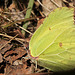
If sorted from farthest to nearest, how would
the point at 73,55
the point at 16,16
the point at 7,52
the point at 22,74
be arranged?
the point at 16,16 → the point at 7,52 → the point at 22,74 → the point at 73,55

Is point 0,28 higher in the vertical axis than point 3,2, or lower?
lower

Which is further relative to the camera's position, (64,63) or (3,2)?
(3,2)

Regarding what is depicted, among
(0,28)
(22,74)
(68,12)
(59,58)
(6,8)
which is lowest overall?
(22,74)

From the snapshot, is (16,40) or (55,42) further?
(16,40)

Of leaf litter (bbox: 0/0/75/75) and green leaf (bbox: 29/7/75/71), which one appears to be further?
leaf litter (bbox: 0/0/75/75)

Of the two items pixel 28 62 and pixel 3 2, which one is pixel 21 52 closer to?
pixel 28 62

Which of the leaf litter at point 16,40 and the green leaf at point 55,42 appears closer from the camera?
the green leaf at point 55,42

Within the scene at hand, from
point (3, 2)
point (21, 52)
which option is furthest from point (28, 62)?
point (3, 2)

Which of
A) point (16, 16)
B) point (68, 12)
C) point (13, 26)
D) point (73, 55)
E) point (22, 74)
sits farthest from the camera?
point (16, 16)
